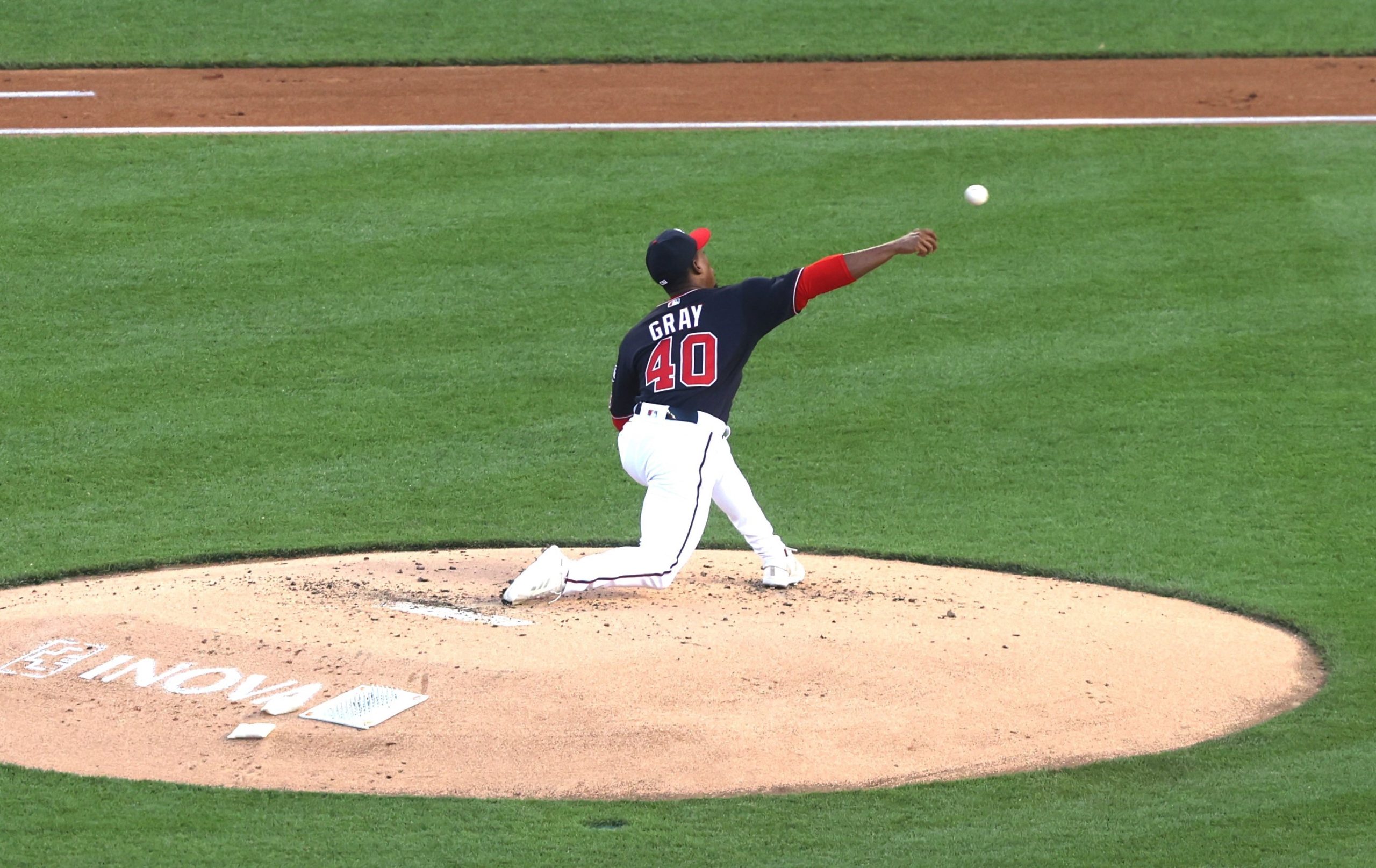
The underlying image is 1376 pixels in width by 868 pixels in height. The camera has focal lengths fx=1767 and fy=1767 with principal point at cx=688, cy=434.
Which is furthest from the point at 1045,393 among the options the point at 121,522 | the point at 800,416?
the point at 121,522

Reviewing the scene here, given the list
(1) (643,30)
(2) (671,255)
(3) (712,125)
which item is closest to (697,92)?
(3) (712,125)

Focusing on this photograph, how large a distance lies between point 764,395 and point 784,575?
9.49 feet

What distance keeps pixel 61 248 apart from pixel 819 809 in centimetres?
782

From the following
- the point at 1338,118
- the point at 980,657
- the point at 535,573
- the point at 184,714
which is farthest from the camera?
the point at 1338,118

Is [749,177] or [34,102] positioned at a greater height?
[34,102]

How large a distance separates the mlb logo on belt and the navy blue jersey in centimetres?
208

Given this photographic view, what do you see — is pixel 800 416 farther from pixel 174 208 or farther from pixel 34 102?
pixel 34 102

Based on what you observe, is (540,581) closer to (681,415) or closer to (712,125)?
(681,415)

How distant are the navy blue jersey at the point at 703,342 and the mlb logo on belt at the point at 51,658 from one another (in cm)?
208

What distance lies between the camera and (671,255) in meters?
6.35

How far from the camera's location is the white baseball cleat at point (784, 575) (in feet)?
21.6

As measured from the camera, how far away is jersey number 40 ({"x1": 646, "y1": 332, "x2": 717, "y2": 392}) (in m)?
6.28

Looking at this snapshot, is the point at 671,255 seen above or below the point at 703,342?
above

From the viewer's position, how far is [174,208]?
11508 millimetres
